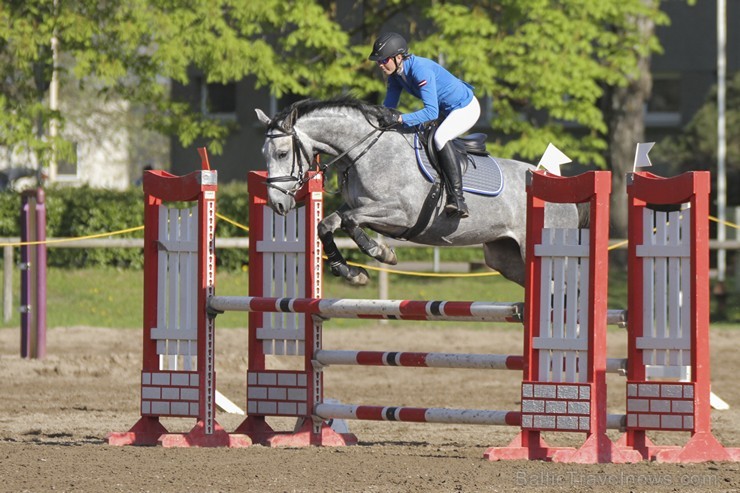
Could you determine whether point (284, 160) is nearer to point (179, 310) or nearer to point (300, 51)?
point (179, 310)

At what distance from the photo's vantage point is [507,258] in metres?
7.47

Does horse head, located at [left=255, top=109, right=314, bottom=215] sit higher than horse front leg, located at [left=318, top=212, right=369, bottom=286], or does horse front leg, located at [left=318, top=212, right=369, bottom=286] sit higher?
horse head, located at [left=255, top=109, right=314, bottom=215]

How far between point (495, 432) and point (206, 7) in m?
9.57

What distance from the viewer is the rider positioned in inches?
271

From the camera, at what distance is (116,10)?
16.6 metres

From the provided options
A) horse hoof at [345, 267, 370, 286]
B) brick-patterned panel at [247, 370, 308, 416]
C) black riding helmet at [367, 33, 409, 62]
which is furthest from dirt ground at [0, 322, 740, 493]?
black riding helmet at [367, 33, 409, 62]

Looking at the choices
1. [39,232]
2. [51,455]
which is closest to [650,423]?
[51,455]

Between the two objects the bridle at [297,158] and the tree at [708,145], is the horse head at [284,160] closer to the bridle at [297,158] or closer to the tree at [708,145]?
the bridle at [297,158]

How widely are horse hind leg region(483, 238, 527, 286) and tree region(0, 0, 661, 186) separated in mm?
9173

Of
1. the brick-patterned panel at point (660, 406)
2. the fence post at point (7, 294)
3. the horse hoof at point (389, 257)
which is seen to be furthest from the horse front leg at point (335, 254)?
the fence post at point (7, 294)

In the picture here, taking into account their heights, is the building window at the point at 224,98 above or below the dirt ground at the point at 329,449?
above

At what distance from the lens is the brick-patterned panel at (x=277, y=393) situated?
24.1 feet

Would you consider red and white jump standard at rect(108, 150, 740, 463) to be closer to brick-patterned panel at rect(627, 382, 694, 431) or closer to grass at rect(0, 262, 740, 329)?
brick-patterned panel at rect(627, 382, 694, 431)

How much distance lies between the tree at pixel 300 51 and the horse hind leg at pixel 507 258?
9.17 meters
